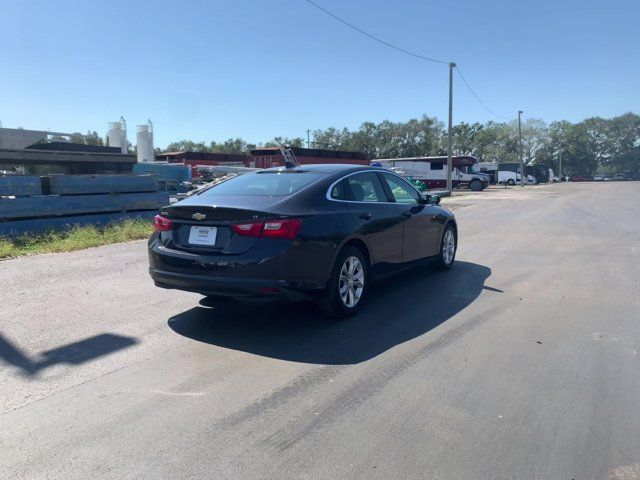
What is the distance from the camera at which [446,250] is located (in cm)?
759

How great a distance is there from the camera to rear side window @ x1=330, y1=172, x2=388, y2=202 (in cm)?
536

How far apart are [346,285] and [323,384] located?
1.60m

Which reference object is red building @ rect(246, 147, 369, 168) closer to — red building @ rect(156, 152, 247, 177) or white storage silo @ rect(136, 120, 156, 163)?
red building @ rect(156, 152, 247, 177)

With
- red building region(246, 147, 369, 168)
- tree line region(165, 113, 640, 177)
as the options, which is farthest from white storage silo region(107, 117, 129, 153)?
tree line region(165, 113, 640, 177)

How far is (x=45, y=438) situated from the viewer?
9.70ft

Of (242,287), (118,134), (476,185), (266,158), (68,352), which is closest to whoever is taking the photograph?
(68,352)

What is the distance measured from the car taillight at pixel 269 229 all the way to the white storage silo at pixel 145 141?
3850 centimetres

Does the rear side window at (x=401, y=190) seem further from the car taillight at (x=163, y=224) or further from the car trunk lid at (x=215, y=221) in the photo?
the car taillight at (x=163, y=224)

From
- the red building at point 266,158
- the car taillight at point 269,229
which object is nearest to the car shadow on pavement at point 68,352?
the car taillight at point 269,229

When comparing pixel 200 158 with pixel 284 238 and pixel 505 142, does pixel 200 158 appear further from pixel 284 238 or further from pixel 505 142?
pixel 505 142

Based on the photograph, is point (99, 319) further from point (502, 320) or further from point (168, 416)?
point (502, 320)

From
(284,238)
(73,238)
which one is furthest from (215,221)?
(73,238)

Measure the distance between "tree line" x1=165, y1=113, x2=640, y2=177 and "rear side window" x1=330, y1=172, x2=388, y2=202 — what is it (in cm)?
8144

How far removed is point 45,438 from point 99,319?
234 cm
